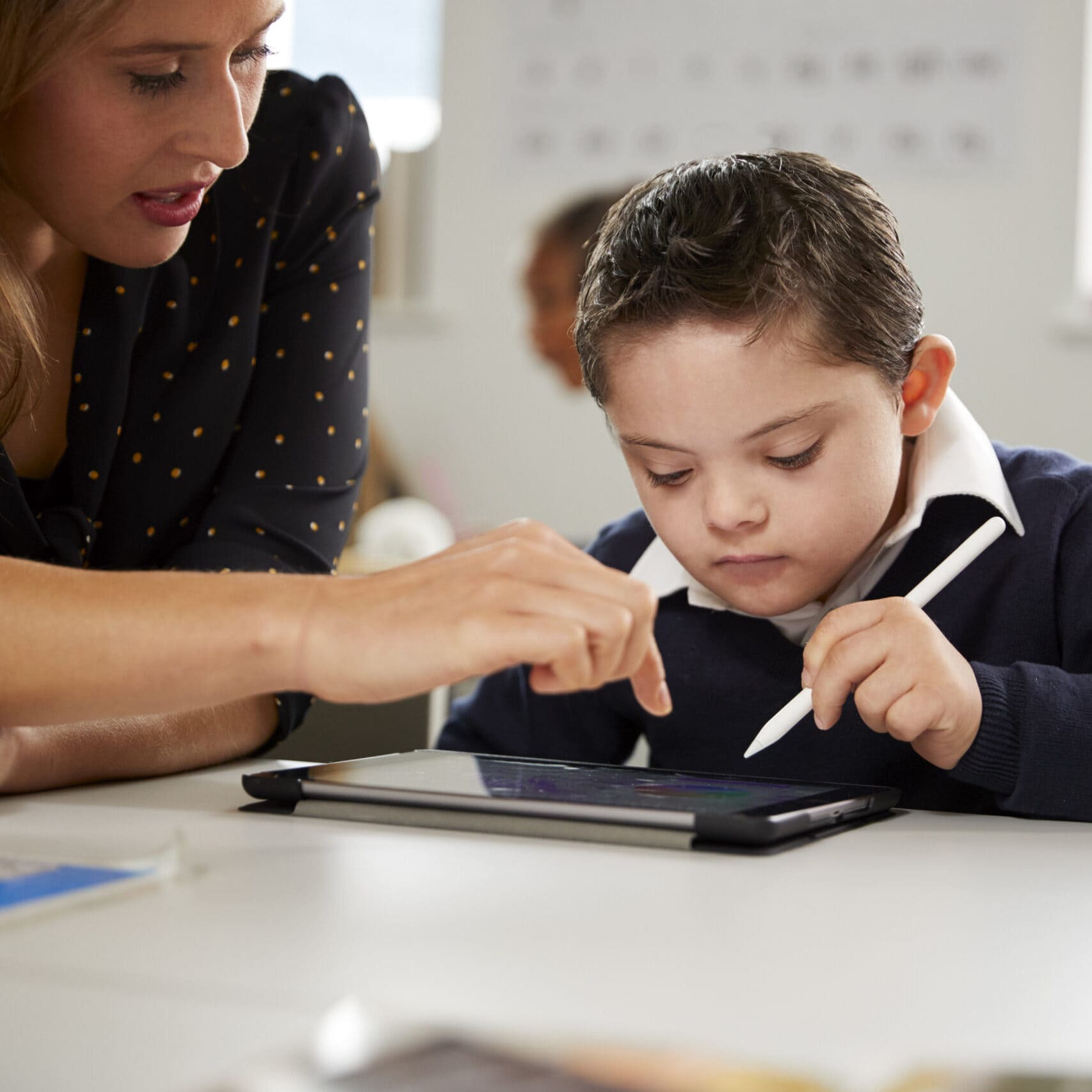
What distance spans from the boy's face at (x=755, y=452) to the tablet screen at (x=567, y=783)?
0.20m

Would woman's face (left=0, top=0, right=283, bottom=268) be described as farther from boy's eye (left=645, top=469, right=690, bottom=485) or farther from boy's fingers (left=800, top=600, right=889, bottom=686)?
boy's fingers (left=800, top=600, right=889, bottom=686)

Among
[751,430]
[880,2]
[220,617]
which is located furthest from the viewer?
[880,2]

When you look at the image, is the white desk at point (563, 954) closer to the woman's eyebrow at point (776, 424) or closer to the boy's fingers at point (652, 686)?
the boy's fingers at point (652, 686)

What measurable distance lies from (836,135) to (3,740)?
2.83 m

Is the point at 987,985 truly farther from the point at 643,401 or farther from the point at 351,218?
the point at 351,218

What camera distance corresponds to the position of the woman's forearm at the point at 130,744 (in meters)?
0.79

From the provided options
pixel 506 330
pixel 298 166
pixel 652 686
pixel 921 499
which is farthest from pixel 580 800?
pixel 506 330

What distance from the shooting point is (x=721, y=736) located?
110 centimetres

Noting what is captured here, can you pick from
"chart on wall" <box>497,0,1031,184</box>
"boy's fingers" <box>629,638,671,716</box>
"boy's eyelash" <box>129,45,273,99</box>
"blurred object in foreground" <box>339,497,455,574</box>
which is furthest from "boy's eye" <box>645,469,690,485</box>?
"chart on wall" <box>497,0,1031,184</box>

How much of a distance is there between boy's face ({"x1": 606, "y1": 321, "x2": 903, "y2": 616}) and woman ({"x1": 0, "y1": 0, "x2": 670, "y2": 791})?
0.27 m

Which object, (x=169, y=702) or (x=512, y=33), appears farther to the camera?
(x=512, y=33)

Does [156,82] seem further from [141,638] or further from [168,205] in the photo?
[141,638]

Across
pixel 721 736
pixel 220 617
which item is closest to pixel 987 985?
pixel 220 617

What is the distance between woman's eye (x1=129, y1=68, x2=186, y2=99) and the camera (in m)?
0.86
